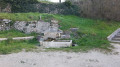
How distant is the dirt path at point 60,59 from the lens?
23.2 ft

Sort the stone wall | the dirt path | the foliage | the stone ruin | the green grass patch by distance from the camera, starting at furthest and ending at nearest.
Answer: the foliage, the stone wall, the stone ruin, the green grass patch, the dirt path

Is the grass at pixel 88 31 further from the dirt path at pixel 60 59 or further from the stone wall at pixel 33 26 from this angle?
the dirt path at pixel 60 59

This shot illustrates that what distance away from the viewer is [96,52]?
9.04 metres

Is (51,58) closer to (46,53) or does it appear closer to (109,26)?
(46,53)

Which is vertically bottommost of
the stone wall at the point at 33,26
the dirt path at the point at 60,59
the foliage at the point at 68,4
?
the dirt path at the point at 60,59

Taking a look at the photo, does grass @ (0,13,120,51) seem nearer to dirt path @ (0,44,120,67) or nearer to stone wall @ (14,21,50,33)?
stone wall @ (14,21,50,33)

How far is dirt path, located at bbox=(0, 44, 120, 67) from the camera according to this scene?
23.2 feet

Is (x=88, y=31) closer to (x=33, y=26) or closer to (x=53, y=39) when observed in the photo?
(x=53, y=39)

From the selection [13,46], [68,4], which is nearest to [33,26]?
[13,46]

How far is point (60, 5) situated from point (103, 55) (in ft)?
37.6

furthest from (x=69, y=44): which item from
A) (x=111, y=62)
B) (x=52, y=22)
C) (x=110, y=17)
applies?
(x=110, y=17)

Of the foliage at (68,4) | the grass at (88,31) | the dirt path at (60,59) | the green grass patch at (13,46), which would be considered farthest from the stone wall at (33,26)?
the foliage at (68,4)

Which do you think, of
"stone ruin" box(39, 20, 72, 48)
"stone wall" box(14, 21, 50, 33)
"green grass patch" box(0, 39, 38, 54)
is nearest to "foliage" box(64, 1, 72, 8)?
"stone ruin" box(39, 20, 72, 48)

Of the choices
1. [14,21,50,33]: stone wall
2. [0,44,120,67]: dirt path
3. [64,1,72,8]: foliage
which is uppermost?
[64,1,72,8]: foliage
